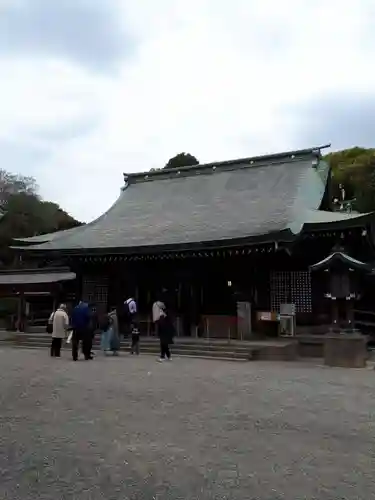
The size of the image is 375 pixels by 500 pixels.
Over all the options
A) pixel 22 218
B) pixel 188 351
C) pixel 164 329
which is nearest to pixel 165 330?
pixel 164 329

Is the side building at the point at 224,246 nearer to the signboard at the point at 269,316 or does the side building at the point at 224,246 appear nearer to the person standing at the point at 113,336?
the signboard at the point at 269,316

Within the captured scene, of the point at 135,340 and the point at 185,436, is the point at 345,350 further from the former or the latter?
the point at 185,436

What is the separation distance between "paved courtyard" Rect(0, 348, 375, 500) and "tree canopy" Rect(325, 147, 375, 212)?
65.4 feet

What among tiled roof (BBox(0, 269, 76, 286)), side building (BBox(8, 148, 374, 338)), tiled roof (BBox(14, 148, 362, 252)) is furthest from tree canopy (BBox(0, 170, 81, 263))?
side building (BBox(8, 148, 374, 338))

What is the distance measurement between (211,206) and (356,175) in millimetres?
16981

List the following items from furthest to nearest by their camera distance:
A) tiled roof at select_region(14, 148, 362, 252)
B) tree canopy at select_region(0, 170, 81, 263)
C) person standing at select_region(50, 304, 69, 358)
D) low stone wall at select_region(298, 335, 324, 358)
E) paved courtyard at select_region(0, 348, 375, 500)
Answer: tree canopy at select_region(0, 170, 81, 263), tiled roof at select_region(14, 148, 362, 252), low stone wall at select_region(298, 335, 324, 358), person standing at select_region(50, 304, 69, 358), paved courtyard at select_region(0, 348, 375, 500)

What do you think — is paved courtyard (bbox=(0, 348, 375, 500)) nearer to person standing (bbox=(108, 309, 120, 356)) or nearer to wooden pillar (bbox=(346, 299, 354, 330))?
wooden pillar (bbox=(346, 299, 354, 330))

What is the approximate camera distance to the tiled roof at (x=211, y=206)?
18.1 metres

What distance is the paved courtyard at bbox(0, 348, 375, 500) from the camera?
4.25 meters

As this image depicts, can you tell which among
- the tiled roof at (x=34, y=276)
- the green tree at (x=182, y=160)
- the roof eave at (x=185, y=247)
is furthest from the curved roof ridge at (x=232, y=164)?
the green tree at (x=182, y=160)

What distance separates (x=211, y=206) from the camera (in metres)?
21.7

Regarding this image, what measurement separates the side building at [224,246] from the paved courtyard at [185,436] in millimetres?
6632

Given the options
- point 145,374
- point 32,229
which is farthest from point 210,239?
point 32,229

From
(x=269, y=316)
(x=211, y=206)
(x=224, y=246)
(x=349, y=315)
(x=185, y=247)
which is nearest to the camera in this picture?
(x=349, y=315)
